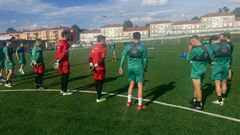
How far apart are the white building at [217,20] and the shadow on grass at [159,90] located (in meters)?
161

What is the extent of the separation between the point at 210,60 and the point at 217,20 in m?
169

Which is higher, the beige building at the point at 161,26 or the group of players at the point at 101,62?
the beige building at the point at 161,26

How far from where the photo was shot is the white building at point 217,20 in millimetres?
163050

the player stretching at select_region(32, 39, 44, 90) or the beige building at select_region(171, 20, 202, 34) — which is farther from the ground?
the beige building at select_region(171, 20, 202, 34)

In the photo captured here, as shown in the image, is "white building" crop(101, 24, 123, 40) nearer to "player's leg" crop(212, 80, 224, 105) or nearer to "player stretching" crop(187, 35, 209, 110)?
"player's leg" crop(212, 80, 224, 105)

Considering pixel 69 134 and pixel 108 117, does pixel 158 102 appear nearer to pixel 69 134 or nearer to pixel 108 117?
pixel 108 117

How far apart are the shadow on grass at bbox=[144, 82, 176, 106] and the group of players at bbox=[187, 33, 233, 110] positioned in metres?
1.55

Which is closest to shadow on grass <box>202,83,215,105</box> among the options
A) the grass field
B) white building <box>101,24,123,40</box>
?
the grass field

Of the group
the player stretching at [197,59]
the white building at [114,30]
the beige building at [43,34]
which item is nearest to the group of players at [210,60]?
the player stretching at [197,59]

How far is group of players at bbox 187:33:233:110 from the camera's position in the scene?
8.12 m

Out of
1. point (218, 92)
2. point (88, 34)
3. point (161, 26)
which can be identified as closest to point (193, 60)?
point (218, 92)

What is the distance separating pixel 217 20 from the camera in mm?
165875

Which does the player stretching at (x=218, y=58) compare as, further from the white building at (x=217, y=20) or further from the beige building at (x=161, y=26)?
the beige building at (x=161, y=26)

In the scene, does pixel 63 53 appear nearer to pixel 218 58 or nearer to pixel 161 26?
pixel 218 58
